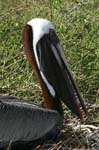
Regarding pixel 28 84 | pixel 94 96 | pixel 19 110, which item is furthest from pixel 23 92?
pixel 19 110

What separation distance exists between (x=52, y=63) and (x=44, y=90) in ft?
0.74

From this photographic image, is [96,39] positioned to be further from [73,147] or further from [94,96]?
[73,147]

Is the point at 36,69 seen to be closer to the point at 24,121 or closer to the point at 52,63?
the point at 52,63

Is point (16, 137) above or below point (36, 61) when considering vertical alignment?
below

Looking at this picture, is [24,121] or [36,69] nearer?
[24,121]

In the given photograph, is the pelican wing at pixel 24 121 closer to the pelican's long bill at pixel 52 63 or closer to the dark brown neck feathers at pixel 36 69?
the dark brown neck feathers at pixel 36 69

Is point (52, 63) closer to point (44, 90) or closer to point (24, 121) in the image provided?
point (44, 90)

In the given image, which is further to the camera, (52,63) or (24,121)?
(52,63)

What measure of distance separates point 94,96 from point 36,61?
2.96 feet

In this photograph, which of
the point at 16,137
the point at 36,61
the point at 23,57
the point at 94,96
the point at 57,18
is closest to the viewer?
the point at 16,137

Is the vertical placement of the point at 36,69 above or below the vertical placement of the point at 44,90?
above

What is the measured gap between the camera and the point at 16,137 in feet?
17.0

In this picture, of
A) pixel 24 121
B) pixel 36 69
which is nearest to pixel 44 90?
pixel 36 69

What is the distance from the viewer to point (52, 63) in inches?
217
